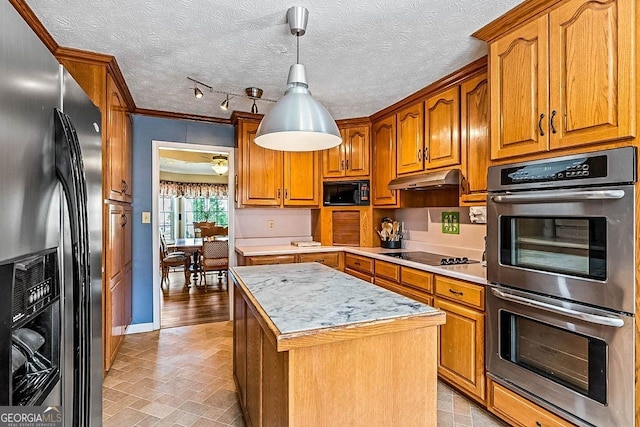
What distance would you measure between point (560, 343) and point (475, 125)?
1.55 metres

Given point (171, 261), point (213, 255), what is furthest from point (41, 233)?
point (171, 261)

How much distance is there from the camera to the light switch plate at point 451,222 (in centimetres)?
318

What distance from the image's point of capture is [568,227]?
5.40 feet

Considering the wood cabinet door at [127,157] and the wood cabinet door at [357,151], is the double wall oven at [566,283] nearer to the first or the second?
the wood cabinet door at [357,151]

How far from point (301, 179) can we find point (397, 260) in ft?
5.25

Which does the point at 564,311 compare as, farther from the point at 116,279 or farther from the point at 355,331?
the point at 116,279

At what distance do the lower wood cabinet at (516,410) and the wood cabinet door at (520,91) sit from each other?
1331mm

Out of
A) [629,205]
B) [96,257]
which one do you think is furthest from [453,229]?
[96,257]

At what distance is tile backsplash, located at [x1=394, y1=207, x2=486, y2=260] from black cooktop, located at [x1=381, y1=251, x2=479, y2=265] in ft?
0.36

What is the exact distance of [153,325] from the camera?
3686 mm

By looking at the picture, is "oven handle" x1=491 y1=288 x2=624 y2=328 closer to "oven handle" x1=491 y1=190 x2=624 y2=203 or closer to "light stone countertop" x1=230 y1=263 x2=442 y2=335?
"oven handle" x1=491 y1=190 x2=624 y2=203

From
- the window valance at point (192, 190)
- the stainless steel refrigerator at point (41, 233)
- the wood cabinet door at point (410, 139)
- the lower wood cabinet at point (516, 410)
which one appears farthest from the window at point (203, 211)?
the stainless steel refrigerator at point (41, 233)

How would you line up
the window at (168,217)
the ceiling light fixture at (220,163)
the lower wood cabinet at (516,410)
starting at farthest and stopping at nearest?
the window at (168,217)
the ceiling light fixture at (220,163)
the lower wood cabinet at (516,410)

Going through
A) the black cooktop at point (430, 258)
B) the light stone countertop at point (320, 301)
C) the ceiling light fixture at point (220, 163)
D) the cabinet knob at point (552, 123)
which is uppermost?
the ceiling light fixture at point (220, 163)
